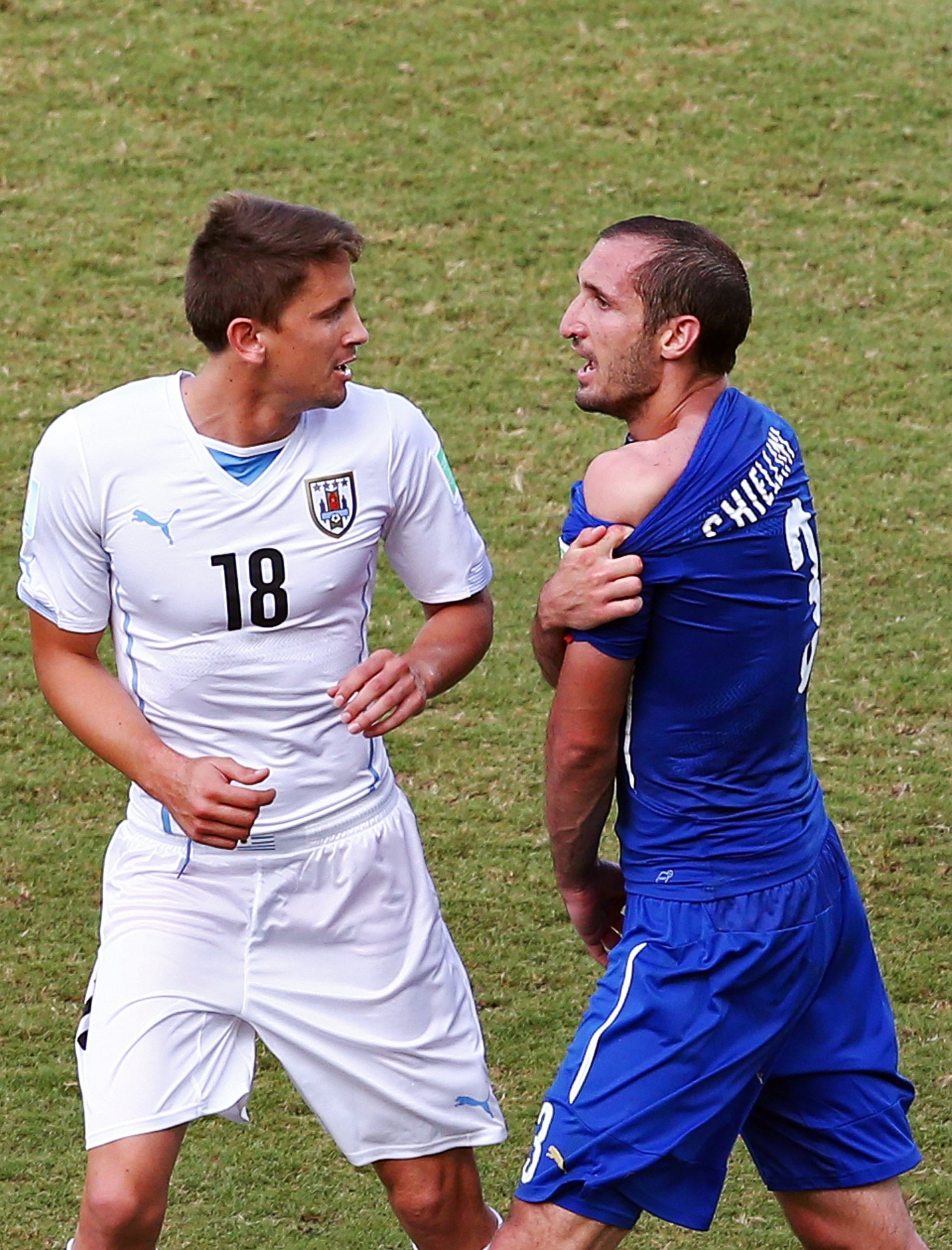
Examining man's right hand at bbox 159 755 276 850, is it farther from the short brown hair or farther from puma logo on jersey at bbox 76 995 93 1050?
the short brown hair

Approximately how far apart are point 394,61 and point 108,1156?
9088 millimetres

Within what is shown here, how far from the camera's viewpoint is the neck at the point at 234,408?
4062mm

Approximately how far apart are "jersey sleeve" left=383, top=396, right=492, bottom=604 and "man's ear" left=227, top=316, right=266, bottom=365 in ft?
1.11

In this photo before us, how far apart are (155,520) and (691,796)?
3.81 feet

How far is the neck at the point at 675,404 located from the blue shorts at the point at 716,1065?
33.7 inches

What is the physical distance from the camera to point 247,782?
383cm

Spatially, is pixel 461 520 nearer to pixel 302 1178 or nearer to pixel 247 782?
pixel 247 782

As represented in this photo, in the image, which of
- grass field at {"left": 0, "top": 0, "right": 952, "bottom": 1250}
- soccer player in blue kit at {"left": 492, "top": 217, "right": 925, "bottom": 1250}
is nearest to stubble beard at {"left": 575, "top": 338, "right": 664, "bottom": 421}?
soccer player in blue kit at {"left": 492, "top": 217, "right": 925, "bottom": 1250}

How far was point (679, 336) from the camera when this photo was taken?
12.2ft

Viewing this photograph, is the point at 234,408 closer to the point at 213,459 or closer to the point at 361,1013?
the point at 213,459

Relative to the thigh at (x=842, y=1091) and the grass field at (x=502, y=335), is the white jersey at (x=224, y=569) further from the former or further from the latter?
the grass field at (x=502, y=335)

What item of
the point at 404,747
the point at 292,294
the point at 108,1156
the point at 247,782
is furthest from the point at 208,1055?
the point at 404,747

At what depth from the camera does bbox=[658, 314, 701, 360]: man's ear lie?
12.1 feet

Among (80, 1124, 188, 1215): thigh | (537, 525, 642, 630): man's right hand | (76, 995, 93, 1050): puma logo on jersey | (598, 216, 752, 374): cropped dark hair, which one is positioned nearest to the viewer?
(537, 525, 642, 630): man's right hand
